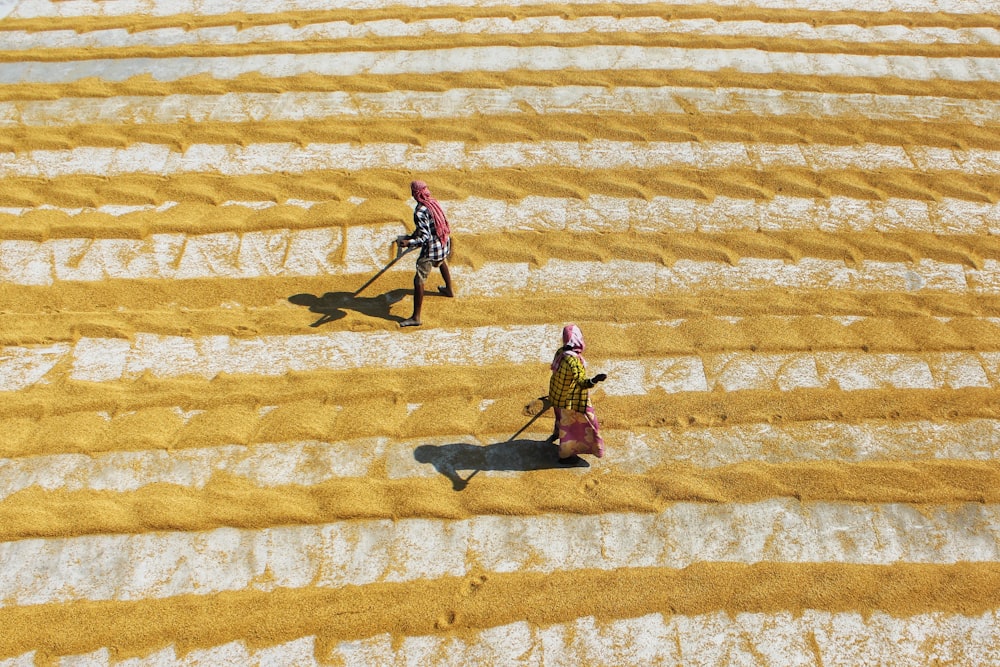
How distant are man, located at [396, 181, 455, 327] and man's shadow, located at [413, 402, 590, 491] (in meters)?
1.49

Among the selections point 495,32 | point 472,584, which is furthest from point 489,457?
point 495,32

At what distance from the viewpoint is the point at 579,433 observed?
5.93m

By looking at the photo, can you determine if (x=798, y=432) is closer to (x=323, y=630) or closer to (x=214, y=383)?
(x=323, y=630)

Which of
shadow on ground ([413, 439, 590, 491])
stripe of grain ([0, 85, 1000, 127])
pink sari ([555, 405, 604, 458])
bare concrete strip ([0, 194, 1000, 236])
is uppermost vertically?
stripe of grain ([0, 85, 1000, 127])

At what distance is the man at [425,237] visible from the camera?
6.93 metres

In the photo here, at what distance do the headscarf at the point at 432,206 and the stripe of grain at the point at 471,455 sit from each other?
180cm

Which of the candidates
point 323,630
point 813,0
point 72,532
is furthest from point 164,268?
point 813,0

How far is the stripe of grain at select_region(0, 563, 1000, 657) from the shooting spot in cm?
523

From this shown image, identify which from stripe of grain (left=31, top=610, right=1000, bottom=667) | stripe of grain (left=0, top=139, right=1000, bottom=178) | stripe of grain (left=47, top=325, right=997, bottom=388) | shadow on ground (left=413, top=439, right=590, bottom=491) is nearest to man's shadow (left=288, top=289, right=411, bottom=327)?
stripe of grain (left=47, top=325, right=997, bottom=388)

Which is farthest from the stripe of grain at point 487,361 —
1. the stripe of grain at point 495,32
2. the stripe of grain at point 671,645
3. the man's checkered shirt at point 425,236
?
the stripe of grain at point 495,32

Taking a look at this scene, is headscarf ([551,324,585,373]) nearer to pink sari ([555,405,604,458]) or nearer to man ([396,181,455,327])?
pink sari ([555,405,604,458])

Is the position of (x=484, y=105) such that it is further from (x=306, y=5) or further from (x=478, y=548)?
(x=478, y=548)

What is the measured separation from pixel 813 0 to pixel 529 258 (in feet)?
20.6

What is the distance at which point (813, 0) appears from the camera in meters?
11.0
